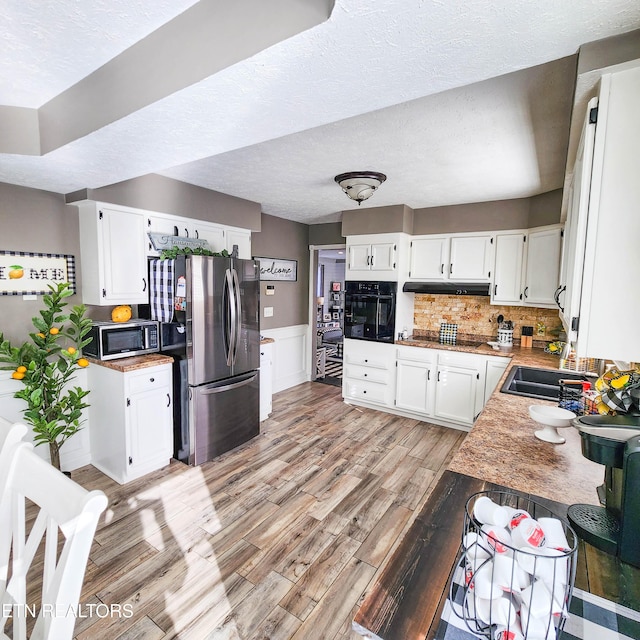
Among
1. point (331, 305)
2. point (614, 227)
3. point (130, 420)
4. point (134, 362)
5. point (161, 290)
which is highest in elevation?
point (614, 227)

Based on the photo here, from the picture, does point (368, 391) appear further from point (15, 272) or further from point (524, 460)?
point (15, 272)

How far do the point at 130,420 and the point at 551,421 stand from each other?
280 centimetres

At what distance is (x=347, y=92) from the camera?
126 cm

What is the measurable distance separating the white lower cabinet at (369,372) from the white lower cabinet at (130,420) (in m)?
2.28

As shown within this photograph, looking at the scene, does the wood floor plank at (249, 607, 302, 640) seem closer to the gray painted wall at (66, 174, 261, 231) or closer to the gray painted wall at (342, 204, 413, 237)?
the gray painted wall at (66, 174, 261, 231)

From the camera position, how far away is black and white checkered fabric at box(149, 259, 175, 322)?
3.01 m

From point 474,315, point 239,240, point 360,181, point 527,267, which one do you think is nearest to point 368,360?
point 474,315

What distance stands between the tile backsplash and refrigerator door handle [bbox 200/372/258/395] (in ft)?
7.61

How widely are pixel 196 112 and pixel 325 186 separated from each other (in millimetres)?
2028

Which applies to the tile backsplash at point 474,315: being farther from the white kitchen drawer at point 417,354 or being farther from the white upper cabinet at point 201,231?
the white upper cabinet at point 201,231

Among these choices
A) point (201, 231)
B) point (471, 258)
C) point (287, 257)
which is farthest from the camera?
point (287, 257)

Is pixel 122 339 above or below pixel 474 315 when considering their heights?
below

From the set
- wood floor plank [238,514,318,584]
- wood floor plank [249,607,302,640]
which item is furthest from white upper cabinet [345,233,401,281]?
wood floor plank [249,607,302,640]

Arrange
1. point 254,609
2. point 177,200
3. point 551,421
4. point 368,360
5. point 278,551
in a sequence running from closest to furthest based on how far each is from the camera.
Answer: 1. point 551,421
2. point 254,609
3. point 278,551
4. point 177,200
5. point 368,360
